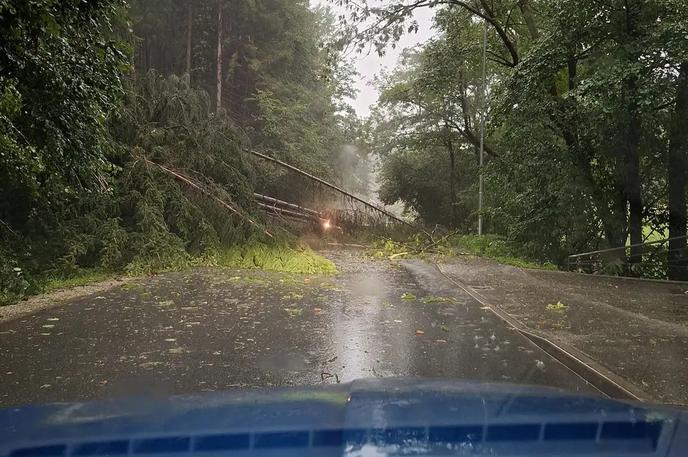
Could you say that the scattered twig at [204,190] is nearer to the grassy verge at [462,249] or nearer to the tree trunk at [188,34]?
the grassy verge at [462,249]

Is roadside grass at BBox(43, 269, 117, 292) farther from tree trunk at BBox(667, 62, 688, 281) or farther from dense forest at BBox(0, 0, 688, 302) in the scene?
tree trunk at BBox(667, 62, 688, 281)

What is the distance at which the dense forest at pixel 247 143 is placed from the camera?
7629mm

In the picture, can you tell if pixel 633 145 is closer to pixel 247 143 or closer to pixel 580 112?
pixel 580 112

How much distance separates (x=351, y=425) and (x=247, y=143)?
16021 mm

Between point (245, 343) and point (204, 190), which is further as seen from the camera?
point (204, 190)

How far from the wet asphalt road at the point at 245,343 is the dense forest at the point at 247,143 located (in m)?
2.12

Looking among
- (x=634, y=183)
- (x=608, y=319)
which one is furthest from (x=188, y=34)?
(x=608, y=319)

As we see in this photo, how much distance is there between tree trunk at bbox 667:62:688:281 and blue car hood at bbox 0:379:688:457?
40.4 ft

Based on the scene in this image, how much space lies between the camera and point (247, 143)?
58.9 ft

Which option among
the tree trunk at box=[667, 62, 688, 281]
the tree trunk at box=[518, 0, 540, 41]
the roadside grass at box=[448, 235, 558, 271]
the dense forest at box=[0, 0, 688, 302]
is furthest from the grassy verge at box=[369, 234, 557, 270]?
the tree trunk at box=[518, 0, 540, 41]

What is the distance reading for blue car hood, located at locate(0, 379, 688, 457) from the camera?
245cm

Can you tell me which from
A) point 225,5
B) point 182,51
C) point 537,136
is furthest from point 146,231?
point 225,5

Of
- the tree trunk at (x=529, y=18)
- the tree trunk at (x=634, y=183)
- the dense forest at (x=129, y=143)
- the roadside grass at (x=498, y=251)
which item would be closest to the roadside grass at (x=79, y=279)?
the dense forest at (x=129, y=143)

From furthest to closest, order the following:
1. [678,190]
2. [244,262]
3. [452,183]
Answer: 1. [452,183]
2. [678,190]
3. [244,262]
